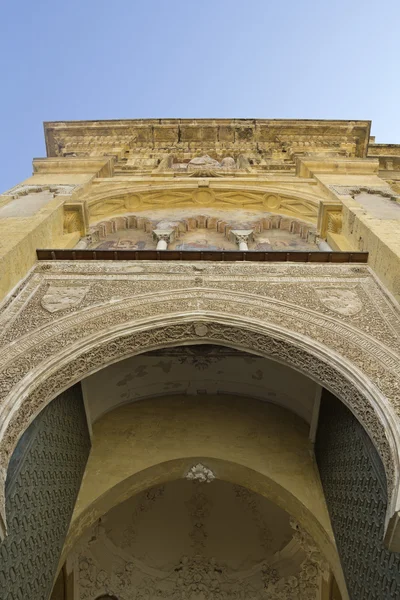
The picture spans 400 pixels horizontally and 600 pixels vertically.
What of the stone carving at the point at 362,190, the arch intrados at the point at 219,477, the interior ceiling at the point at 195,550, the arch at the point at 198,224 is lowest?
the interior ceiling at the point at 195,550

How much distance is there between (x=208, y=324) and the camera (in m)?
4.88

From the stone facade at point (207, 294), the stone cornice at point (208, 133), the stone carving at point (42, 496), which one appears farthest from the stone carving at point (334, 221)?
the stone cornice at point (208, 133)

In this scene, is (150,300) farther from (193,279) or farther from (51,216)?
(51,216)

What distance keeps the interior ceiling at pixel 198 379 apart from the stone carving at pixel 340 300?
56.7 inches

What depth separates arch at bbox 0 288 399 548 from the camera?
3.89 meters

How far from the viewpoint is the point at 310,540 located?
615 centimetres

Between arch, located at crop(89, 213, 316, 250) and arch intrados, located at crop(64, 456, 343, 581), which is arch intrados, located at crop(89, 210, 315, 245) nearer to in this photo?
arch, located at crop(89, 213, 316, 250)

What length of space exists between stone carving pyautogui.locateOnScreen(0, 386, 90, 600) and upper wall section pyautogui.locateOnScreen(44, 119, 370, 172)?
8.93 meters

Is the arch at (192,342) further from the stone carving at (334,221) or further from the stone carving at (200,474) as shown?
the stone carving at (334,221)

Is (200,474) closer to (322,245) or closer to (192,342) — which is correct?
(192,342)

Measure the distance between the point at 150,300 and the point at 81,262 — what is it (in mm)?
1373

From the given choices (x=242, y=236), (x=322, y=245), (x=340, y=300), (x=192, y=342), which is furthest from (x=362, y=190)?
(x=192, y=342)

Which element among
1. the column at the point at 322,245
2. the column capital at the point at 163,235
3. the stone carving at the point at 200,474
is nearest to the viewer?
the stone carving at the point at 200,474

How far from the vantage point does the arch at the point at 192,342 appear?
389 cm
